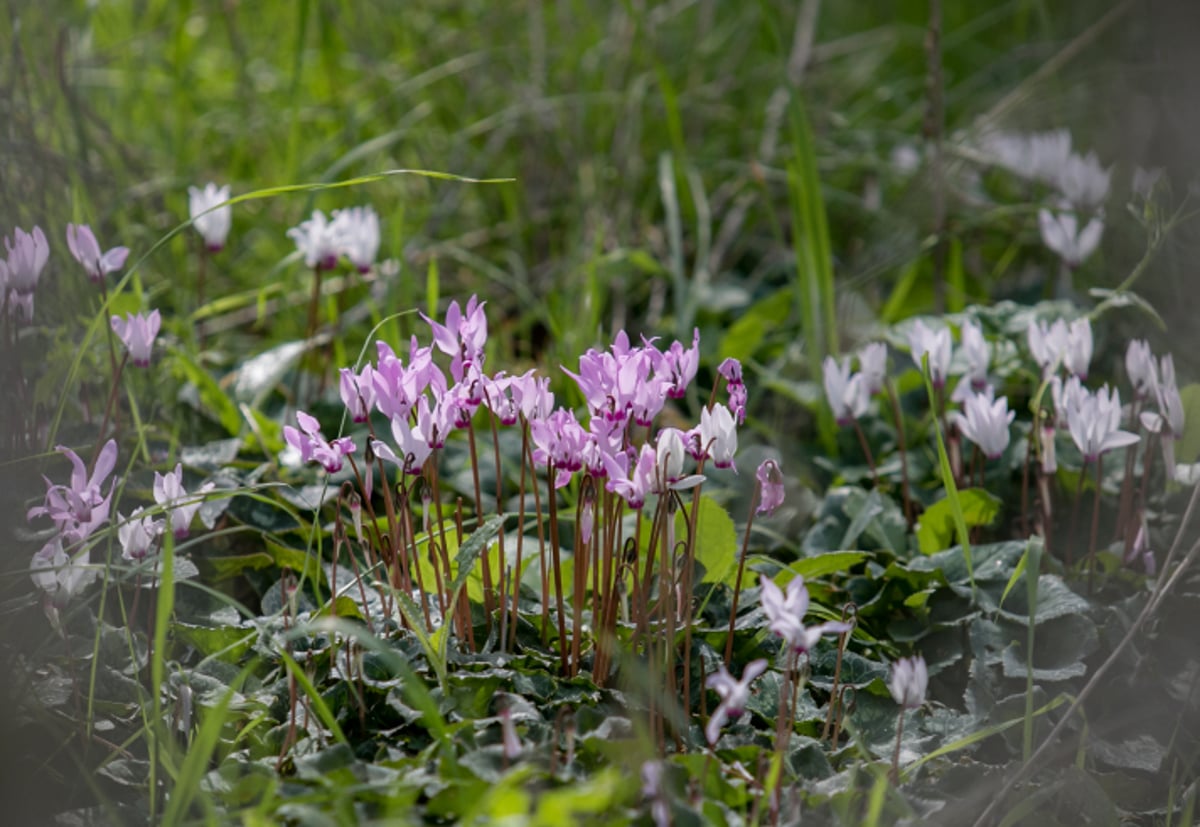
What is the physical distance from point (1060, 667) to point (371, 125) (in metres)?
2.50

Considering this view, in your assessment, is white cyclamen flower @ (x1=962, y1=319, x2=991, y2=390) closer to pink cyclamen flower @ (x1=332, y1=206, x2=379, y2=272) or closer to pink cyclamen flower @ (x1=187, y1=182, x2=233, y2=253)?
pink cyclamen flower @ (x1=332, y1=206, x2=379, y2=272)

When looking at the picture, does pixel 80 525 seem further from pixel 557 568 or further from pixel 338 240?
pixel 338 240

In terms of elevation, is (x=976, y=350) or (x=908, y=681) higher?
(x=976, y=350)

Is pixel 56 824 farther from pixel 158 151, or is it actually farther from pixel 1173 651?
pixel 158 151

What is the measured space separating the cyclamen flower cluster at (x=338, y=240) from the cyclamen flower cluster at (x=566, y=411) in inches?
26.8

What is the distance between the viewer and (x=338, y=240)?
2041 mm

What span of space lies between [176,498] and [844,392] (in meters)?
1.08

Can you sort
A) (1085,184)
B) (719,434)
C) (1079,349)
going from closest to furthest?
(719,434) → (1079,349) → (1085,184)

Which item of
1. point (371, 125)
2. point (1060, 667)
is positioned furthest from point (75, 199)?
point (1060, 667)

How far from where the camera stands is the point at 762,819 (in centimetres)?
127

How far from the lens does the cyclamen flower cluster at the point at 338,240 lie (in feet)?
6.64

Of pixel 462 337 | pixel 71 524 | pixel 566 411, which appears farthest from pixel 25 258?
pixel 566 411

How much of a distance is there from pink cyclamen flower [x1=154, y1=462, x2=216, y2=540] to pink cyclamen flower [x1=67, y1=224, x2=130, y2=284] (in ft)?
1.26

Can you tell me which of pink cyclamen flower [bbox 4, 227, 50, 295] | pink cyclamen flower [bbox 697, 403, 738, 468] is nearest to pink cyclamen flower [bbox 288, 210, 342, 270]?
pink cyclamen flower [bbox 4, 227, 50, 295]
